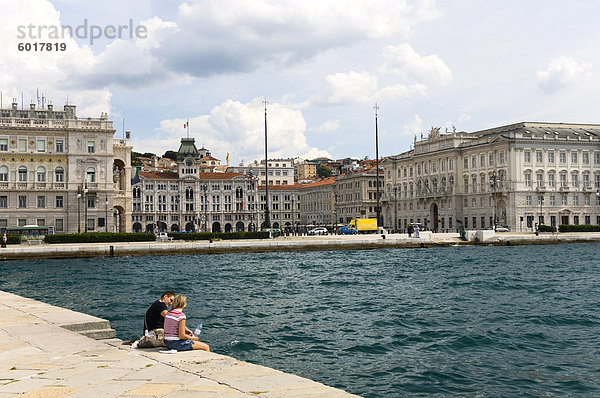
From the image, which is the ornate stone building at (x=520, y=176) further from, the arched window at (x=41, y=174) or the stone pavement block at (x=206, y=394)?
the stone pavement block at (x=206, y=394)

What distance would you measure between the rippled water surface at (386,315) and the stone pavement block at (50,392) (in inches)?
219

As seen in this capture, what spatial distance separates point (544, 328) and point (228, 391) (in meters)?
12.8

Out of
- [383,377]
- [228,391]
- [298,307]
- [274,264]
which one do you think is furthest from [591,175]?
[228,391]

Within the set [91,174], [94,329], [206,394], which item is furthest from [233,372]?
[91,174]

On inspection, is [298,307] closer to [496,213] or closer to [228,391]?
[228,391]

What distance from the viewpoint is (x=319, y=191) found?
139000 mm

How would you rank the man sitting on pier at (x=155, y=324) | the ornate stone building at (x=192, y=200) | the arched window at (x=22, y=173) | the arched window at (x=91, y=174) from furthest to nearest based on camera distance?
1. the ornate stone building at (x=192, y=200)
2. the arched window at (x=91, y=174)
3. the arched window at (x=22, y=173)
4. the man sitting on pier at (x=155, y=324)

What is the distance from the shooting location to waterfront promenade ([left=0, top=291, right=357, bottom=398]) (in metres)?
7.59

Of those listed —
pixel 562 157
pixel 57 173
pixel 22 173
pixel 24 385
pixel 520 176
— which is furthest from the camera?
pixel 562 157

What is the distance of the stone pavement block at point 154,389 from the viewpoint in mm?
7434

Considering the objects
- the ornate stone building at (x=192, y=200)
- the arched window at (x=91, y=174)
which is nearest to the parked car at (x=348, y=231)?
the arched window at (x=91, y=174)

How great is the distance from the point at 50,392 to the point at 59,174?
6567cm

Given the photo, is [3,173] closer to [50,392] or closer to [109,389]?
[50,392]

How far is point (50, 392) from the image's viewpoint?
25.0 feet
